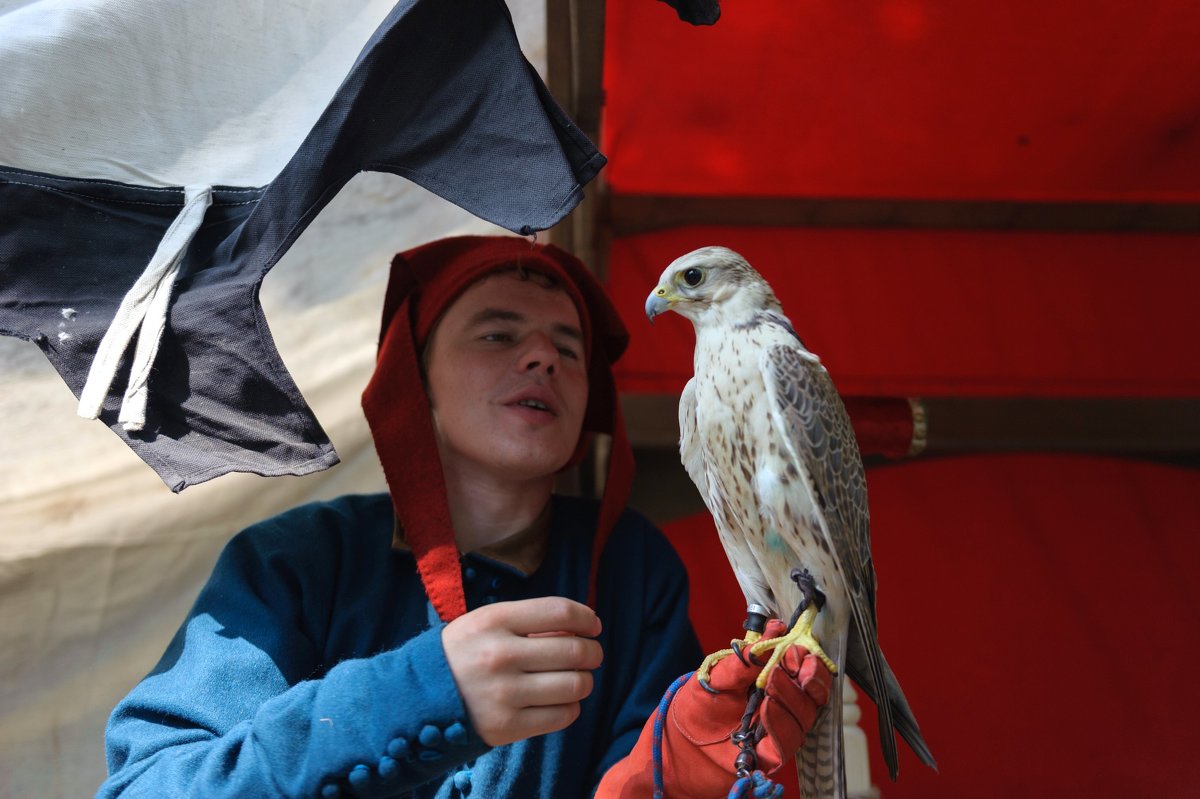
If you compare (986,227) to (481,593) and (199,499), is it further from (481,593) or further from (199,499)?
(199,499)

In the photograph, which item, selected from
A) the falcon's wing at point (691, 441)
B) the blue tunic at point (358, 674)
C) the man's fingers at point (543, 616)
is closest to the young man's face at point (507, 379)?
the blue tunic at point (358, 674)

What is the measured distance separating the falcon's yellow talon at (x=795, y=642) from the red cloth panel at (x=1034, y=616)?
1132mm

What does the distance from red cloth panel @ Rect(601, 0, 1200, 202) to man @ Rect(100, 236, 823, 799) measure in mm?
380

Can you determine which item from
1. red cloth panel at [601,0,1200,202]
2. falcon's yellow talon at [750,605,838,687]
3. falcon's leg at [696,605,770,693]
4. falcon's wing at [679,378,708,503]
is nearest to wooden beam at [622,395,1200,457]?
red cloth panel at [601,0,1200,202]

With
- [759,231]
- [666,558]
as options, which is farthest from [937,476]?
[666,558]

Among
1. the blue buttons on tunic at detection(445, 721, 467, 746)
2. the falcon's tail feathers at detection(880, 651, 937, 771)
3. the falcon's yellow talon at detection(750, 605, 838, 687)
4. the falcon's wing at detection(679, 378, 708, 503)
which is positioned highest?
the falcon's wing at detection(679, 378, 708, 503)

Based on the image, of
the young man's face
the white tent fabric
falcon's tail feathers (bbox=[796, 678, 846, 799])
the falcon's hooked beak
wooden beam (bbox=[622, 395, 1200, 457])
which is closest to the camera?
falcon's tail feathers (bbox=[796, 678, 846, 799])

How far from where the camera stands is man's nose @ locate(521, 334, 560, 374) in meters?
1.69

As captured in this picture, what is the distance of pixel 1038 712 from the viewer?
7.11 ft

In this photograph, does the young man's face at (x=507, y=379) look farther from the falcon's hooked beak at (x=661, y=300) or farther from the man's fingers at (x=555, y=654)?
the man's fingers at (x=555, y=654)

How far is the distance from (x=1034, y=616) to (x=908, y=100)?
1269mm

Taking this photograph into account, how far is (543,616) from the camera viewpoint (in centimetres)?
118

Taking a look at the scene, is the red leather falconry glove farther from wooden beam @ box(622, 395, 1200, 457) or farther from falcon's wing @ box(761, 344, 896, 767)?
wooden beam @ box(622, 395, 1200, 457)

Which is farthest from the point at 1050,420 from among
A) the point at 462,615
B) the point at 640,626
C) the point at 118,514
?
the point at 118,514
